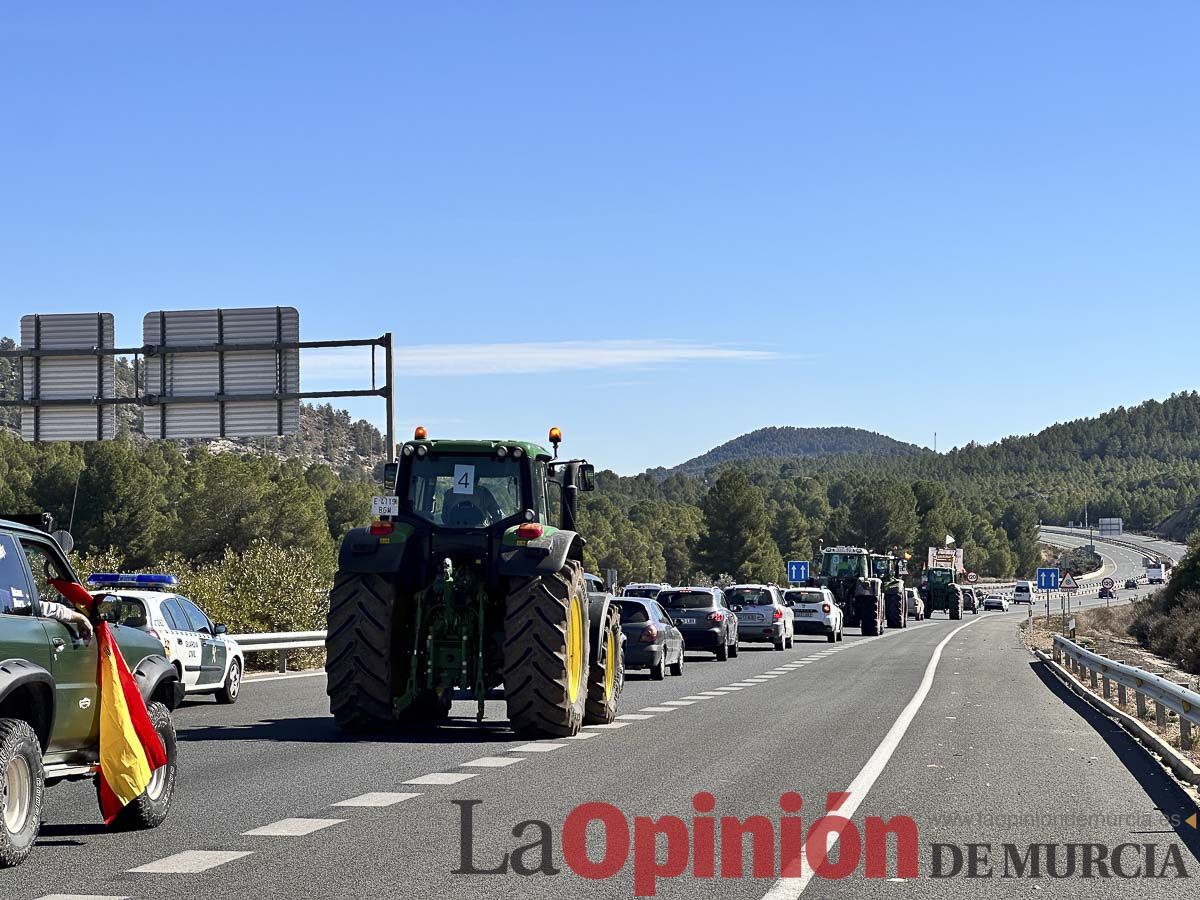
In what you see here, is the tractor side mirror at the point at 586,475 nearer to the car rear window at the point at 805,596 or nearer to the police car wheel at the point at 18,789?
the police car wheel at the point at 18,789

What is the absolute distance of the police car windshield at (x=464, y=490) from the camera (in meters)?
17.6

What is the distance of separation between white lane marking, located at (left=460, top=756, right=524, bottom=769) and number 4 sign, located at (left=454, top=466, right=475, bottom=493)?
3.76m

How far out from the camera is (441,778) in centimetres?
1320

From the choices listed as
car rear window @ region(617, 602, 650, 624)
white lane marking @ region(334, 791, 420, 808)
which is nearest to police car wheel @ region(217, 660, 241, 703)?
car rear window @ region(617, 602, 650, 624)

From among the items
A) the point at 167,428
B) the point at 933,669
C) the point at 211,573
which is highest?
the point at 167,428

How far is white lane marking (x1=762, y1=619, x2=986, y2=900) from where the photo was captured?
8539 mm

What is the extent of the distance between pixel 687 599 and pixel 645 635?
884cm

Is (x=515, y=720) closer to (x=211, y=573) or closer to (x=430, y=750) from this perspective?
(x=430, y=750)

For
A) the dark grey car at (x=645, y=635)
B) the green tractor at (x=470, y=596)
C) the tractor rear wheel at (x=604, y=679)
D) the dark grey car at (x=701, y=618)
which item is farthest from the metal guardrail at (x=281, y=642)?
the green tractor at (x=470, y=596)

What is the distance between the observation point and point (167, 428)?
3050 cm

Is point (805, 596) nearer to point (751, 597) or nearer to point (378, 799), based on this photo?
point (751, 597)

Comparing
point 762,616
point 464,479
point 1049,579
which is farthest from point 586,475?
point 1049,579

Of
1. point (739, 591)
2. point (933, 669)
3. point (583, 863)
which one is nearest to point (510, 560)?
point (583, 863)

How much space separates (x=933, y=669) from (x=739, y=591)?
38.0ft
